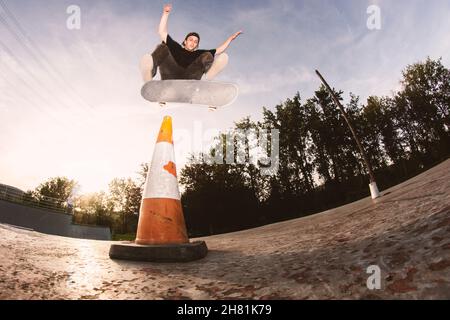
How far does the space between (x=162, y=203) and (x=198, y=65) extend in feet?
7.72

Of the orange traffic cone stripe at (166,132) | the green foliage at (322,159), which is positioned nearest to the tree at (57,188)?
the green foliage at (322,159)

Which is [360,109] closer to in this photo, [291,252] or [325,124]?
[325,124]

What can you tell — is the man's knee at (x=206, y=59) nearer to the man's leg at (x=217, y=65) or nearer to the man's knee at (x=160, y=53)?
the man's leg at (x=217, y=65)

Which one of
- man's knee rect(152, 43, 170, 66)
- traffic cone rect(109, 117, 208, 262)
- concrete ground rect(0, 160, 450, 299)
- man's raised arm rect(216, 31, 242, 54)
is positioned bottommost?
concrete ground rect(0, 160, 450, 299)

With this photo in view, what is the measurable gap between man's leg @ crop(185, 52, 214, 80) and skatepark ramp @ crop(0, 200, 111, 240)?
17537 mm

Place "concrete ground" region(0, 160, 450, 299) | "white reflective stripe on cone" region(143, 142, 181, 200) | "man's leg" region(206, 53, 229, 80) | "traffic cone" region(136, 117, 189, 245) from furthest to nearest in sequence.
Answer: "man's leg" region(206, 53, 229, 80)
"white reflective stripe on cone" region(143, 142, 181, 200)
"traffic cone" region(136, 117, 189, 245)
"concrete ground" region(0, 160, 450, 299)

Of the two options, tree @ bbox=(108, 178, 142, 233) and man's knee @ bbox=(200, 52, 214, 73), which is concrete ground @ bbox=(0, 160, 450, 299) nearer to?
man's knee @ bbox=(200, 52, 214, 73)

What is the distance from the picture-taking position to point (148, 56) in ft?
12.6

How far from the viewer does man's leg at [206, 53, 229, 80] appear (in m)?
4.16

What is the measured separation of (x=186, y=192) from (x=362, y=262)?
29.4m

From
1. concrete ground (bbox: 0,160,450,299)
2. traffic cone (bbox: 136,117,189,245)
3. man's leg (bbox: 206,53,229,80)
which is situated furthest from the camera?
man's leg (bbox: 206,53,229,80)

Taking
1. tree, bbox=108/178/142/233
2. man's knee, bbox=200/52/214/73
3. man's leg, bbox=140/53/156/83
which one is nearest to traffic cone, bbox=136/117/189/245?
man's leg, bbox=140/53/156/83

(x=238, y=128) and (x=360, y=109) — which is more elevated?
(x=360, y=109)
